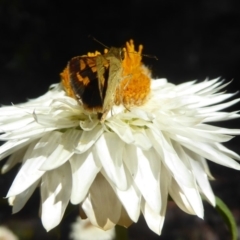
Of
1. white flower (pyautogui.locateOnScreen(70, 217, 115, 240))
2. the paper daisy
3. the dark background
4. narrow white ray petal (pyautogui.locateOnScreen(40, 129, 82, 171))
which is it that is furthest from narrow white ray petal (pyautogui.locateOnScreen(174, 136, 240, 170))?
the dark background

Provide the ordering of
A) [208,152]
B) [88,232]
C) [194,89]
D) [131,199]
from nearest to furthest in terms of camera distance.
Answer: [131,199] < [208,152] < [194,89] < [88,232]

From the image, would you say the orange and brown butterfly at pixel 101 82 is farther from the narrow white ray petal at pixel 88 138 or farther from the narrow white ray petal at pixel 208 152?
the narrow white ray petal at pixel 208 152

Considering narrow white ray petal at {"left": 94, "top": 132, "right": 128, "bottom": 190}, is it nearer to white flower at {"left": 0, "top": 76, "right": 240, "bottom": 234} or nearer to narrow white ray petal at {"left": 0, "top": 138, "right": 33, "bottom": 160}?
white flower at {"left": 0, "top": 76, "right": 240, "bottom": 234}

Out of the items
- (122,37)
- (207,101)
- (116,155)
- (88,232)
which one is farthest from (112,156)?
(122,37)

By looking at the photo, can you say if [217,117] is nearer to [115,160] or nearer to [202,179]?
[202,179]

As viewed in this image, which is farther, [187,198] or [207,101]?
[207,101]

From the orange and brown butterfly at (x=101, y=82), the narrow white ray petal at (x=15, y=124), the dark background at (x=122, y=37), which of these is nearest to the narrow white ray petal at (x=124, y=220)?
the orange and brown butterfly at (x=101, y=82)
